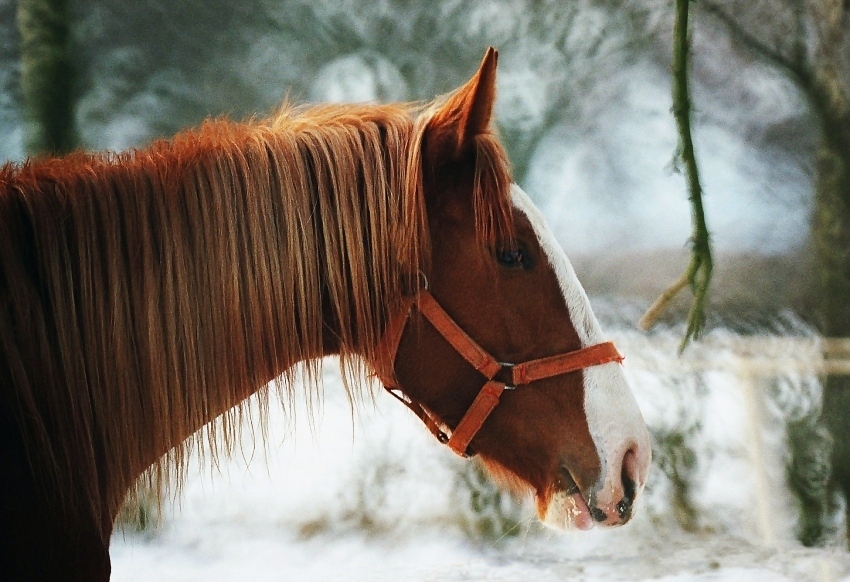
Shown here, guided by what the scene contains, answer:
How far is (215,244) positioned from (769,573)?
8.90 feet

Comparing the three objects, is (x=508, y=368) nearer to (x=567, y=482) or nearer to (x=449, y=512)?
(x=567, y=482)

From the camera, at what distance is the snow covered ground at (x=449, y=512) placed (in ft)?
9.37

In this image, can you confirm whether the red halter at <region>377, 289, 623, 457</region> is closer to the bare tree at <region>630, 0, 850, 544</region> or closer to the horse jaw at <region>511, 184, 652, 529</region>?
the horse jaw at <region>511, 184, 652, 529</region>

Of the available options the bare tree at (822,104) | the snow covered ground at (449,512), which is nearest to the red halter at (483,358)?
the snow covered ground at (449,512)

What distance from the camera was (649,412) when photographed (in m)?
3.20

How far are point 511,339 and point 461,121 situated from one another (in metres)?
0.37

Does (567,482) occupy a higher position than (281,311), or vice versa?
(281,311)

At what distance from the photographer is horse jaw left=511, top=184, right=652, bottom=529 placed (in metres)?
1.17

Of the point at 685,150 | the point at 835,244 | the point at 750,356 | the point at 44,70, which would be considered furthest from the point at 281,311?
the point at 835,244

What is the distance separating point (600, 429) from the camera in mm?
1175

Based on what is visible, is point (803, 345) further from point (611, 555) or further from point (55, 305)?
point (55, 305)

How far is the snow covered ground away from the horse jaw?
1.69 m

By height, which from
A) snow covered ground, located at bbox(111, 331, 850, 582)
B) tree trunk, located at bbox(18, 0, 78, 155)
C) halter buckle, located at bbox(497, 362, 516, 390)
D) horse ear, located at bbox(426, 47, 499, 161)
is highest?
tree trunk, located at bbox(18, 0, 78, 155)

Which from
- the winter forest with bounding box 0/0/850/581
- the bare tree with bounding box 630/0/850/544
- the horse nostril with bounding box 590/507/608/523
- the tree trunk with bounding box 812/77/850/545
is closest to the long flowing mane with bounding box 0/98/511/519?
the horse nostril with bounding box 590/507/608/523
